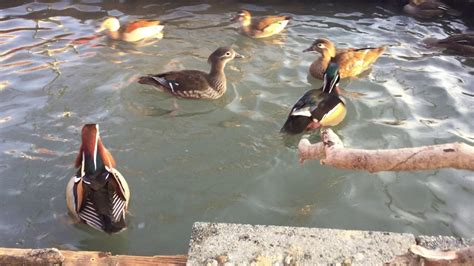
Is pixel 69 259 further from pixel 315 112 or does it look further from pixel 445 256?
pixel 315 112

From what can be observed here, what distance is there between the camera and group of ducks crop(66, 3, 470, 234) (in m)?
3.93

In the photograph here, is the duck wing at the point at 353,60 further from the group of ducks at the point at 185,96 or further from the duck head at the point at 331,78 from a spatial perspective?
the duck head at the point at 331,78

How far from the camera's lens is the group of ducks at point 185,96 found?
3.93m

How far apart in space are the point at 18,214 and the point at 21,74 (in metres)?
3.42

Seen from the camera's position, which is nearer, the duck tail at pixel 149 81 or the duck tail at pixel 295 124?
the duck tail at pixel 295 124

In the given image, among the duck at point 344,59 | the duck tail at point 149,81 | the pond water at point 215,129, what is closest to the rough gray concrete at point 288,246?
the pond water at point 215,129

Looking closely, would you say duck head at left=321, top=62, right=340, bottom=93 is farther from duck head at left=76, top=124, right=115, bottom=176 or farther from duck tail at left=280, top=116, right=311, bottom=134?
duck head at left=76, top=124, right=115, bottom=176

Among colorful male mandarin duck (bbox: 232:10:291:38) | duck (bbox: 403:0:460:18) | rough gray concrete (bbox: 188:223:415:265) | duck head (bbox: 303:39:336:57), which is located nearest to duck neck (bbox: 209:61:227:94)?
duck head (bbox: 303:39:336:57)

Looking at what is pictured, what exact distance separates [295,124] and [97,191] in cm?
244

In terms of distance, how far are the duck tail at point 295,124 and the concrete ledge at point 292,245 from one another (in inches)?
102

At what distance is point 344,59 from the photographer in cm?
719

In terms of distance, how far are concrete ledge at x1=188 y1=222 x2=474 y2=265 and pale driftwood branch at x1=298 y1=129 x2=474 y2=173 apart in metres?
0.81

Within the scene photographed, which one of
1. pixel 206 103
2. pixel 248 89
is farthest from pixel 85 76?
pixel 248 89

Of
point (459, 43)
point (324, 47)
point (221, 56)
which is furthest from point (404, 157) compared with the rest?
point (459, 43)
